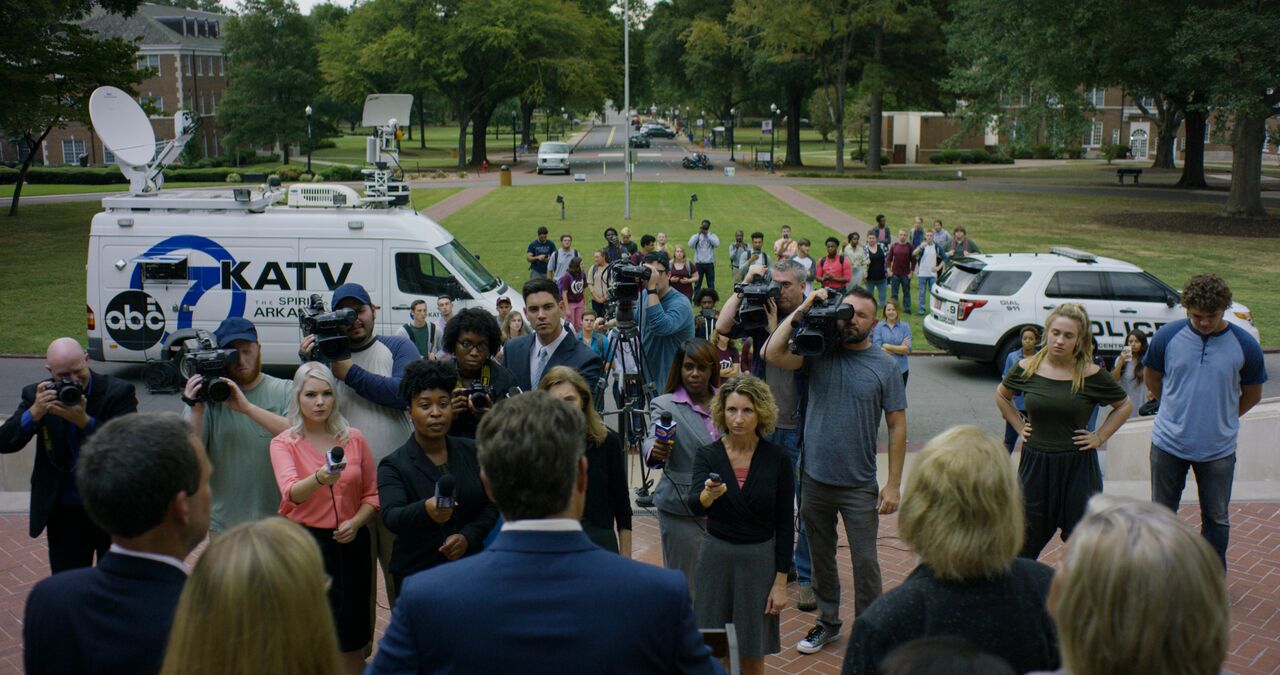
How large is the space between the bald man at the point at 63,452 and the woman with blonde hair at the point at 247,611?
10.9ft

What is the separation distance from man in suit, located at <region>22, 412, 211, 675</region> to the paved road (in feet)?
31.5

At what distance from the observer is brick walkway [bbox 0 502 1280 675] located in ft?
19.9

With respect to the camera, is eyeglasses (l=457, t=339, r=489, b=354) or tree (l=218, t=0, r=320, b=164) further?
tree (l=218, t=0, r=320, b=164)

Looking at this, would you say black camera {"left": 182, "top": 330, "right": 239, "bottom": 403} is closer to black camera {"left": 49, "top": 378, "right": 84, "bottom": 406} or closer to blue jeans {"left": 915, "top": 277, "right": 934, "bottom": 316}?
black camera {"left": 49, "top": 378, "right": 84, "bottom": 406}

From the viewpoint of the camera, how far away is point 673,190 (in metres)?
44.2

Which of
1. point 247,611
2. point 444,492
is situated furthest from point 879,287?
point 247,611

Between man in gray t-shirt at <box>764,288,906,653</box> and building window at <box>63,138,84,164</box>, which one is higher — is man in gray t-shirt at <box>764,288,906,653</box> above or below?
below

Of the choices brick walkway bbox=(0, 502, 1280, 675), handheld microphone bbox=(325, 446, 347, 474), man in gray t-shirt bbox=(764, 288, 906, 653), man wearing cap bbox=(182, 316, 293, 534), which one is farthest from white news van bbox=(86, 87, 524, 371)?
handheld microphone bbox=(325, 446, 347, 474)

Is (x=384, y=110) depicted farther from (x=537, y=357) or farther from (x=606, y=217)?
(x=606, y=217)

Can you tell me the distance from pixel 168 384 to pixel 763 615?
35.5 ft

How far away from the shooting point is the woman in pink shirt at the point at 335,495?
5152mm

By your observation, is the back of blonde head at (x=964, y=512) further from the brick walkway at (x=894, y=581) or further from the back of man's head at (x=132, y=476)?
the brick walkway at (x=894, y=581)

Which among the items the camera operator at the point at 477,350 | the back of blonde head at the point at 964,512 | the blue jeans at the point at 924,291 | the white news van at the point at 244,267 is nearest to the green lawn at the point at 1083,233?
the blue jeans at the point at 924,291

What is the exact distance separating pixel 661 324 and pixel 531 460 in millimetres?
5712
